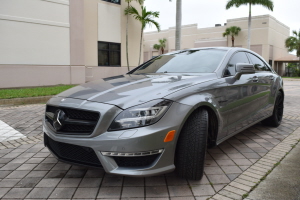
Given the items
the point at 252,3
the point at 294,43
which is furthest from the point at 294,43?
the point at 252,3

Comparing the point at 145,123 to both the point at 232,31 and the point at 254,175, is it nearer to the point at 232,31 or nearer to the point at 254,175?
the point at 254,175

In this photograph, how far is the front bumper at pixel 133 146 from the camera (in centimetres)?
229

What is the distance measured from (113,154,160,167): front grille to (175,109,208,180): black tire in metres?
0.30

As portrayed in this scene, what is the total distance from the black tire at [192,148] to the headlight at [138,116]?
37cm

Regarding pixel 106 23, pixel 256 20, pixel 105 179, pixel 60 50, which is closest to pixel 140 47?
pixel 106 23

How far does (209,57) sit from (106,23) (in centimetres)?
1318

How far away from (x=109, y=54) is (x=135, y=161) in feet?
47.9

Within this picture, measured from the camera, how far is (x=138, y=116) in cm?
236

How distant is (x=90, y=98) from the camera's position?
2607 mm

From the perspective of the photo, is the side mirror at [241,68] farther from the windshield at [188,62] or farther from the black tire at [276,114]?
the black tire at [276,114]

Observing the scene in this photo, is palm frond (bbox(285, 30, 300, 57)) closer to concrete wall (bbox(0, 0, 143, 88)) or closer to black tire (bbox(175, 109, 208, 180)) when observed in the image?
concrete wall (bbox(0, 0, 143, 88))

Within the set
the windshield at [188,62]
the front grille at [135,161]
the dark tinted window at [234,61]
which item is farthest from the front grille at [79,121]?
the dark tinted window at [234,61]

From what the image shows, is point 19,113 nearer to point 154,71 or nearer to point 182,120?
point 154,71

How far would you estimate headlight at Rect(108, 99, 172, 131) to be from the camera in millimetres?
2344
